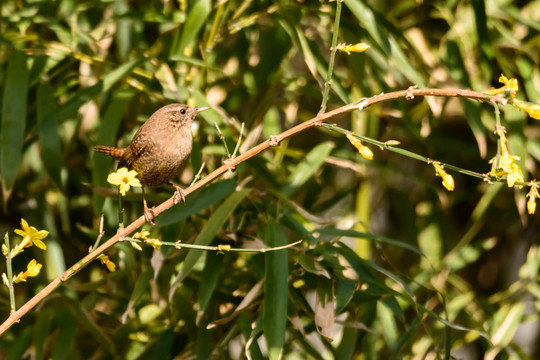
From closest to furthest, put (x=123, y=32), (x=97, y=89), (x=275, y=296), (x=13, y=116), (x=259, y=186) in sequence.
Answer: (x=275, y=296), (x=13, y=116), (x=97, y=89), (x=123, y=32), (x=259, y=186)

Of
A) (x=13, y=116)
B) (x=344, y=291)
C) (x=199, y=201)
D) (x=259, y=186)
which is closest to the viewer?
(x=344, y=291)

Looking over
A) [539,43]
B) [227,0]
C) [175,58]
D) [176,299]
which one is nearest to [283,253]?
[176,299]

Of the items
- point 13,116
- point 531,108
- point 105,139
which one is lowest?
point 105,139

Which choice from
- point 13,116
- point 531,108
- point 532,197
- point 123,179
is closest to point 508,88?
point 531,108

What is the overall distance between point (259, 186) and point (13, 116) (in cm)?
124

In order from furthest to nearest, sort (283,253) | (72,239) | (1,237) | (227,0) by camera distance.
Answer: (1,237) < (72,239) < (227,0) < (283,253)

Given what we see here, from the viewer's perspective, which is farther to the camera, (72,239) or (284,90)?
(72,239)

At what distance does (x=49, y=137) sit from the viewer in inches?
96.3

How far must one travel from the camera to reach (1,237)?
11.4ft

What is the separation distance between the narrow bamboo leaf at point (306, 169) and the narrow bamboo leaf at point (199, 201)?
0.29m

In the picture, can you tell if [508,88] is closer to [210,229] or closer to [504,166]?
[504,166]

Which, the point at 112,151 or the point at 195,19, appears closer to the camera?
the point at 112,151

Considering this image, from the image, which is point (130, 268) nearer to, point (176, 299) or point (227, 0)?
point (176, 299)

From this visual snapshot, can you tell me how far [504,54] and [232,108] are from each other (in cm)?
120
